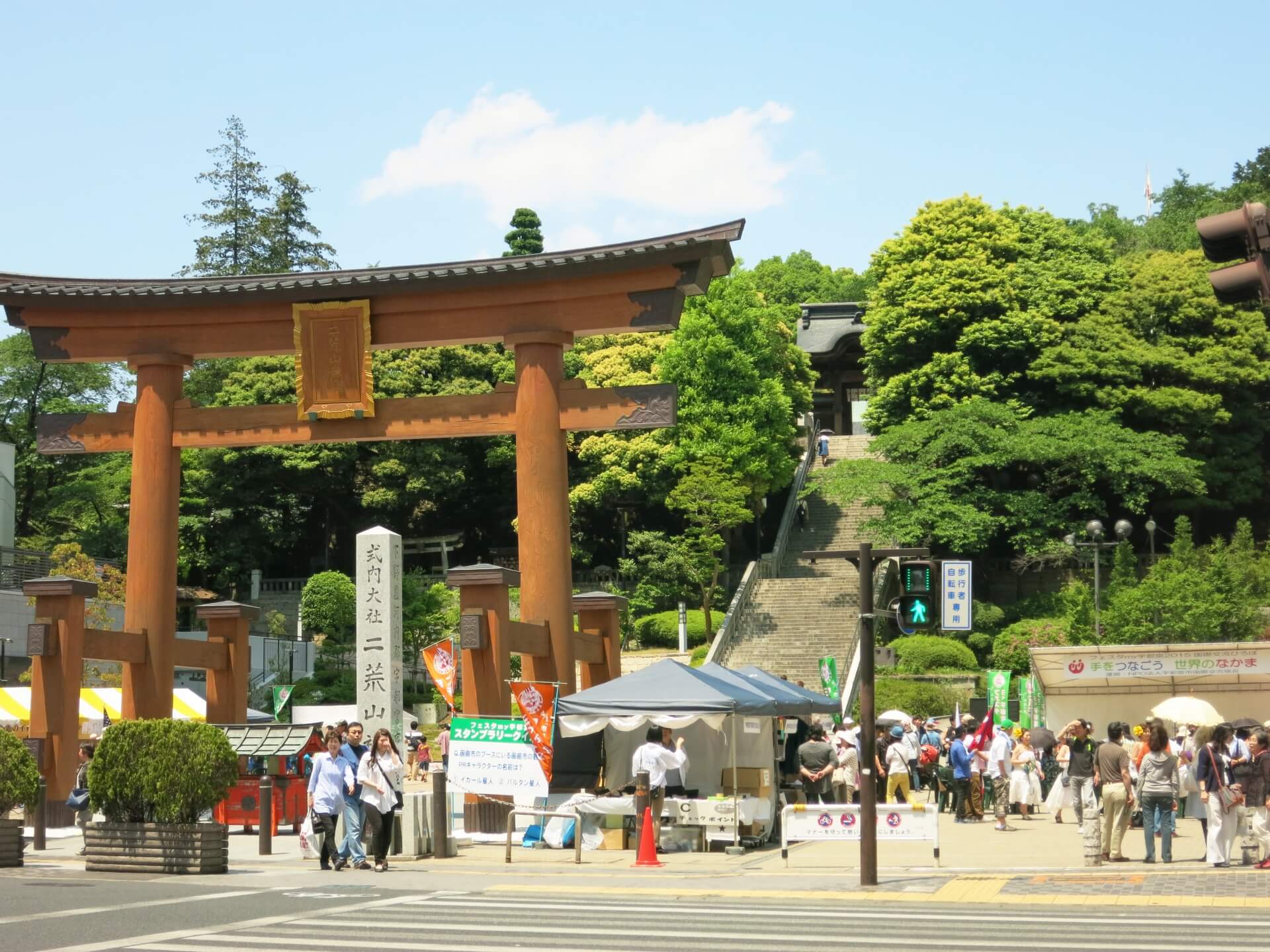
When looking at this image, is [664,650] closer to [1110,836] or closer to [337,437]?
[337,437]

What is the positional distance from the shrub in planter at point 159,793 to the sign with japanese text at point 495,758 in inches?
172

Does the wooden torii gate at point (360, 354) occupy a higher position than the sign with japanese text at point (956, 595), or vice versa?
the wooden torii gate at point (360, 354)

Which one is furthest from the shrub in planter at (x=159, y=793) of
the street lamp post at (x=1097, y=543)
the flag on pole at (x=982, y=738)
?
the street lamp post at (x=1097, y=543)

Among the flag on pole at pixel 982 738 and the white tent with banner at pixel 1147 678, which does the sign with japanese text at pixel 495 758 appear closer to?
the flag on pole at pixel 982 738

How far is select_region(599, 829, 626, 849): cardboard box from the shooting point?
19.3 meters

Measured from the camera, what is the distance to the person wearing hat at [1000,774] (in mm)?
23078

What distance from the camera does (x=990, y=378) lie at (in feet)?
165

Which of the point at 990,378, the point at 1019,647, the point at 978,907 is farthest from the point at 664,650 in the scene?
the point at 978,907

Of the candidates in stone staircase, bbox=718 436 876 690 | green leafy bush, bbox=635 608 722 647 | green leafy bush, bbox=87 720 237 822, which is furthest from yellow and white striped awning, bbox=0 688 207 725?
green leafy bush, bbox=635 608 722 647

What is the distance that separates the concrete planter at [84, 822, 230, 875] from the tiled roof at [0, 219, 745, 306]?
34.5 ft

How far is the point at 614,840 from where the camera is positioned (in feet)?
63.6

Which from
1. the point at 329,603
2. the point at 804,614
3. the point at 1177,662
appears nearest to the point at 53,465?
the point at 329,603

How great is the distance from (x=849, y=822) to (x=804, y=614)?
30.0 metres

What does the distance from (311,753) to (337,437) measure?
540 centimetres
